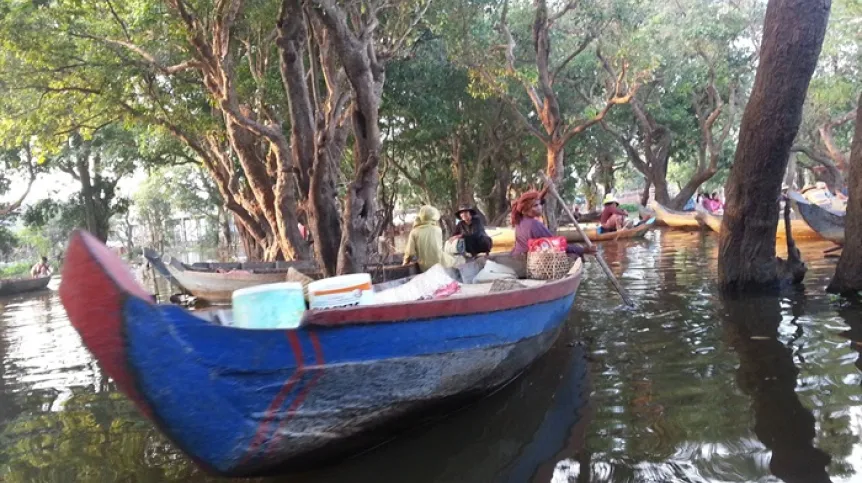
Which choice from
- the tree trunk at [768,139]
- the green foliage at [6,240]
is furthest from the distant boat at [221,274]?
the green foliage at [6,240]

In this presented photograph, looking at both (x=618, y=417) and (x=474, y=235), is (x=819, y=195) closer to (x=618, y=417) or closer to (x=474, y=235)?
(x=474, y=235)

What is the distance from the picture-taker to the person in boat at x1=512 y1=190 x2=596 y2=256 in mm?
7195

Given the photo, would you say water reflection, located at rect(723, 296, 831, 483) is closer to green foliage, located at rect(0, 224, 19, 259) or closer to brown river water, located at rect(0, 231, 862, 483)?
brown river water, located at rect(0, 231, 862, 483)

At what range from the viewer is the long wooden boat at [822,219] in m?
13.5

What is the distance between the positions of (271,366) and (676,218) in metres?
22.6

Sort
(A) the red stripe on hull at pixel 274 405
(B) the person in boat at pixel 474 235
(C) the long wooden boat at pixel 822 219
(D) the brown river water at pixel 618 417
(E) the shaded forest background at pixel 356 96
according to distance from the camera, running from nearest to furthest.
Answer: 1. (A) the red stripe on hull at pixel 274 405
2. (D) the brown river water at pixel 618 417
3. (B) the person in boat at pixel 474 235
4. (E) the shaded forest background at pixel 356 96
5. (C) the long wooden boat at pixel 822 219

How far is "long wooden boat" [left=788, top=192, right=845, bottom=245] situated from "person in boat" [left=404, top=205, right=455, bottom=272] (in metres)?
9.93

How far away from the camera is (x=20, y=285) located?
18.4m

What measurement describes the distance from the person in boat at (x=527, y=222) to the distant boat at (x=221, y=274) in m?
3.43

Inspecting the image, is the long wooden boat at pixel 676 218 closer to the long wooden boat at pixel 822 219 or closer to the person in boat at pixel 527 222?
the long wooden boat at pixel 822 219

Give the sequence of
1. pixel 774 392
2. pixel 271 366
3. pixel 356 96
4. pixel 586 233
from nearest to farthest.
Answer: pixel 271 366, pixel 774 392, pixel 356 96, pixel 586 233

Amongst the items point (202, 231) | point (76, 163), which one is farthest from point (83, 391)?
point (202, 231)

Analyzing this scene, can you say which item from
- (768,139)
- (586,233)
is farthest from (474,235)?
(586,233)

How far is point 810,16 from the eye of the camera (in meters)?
6.97
